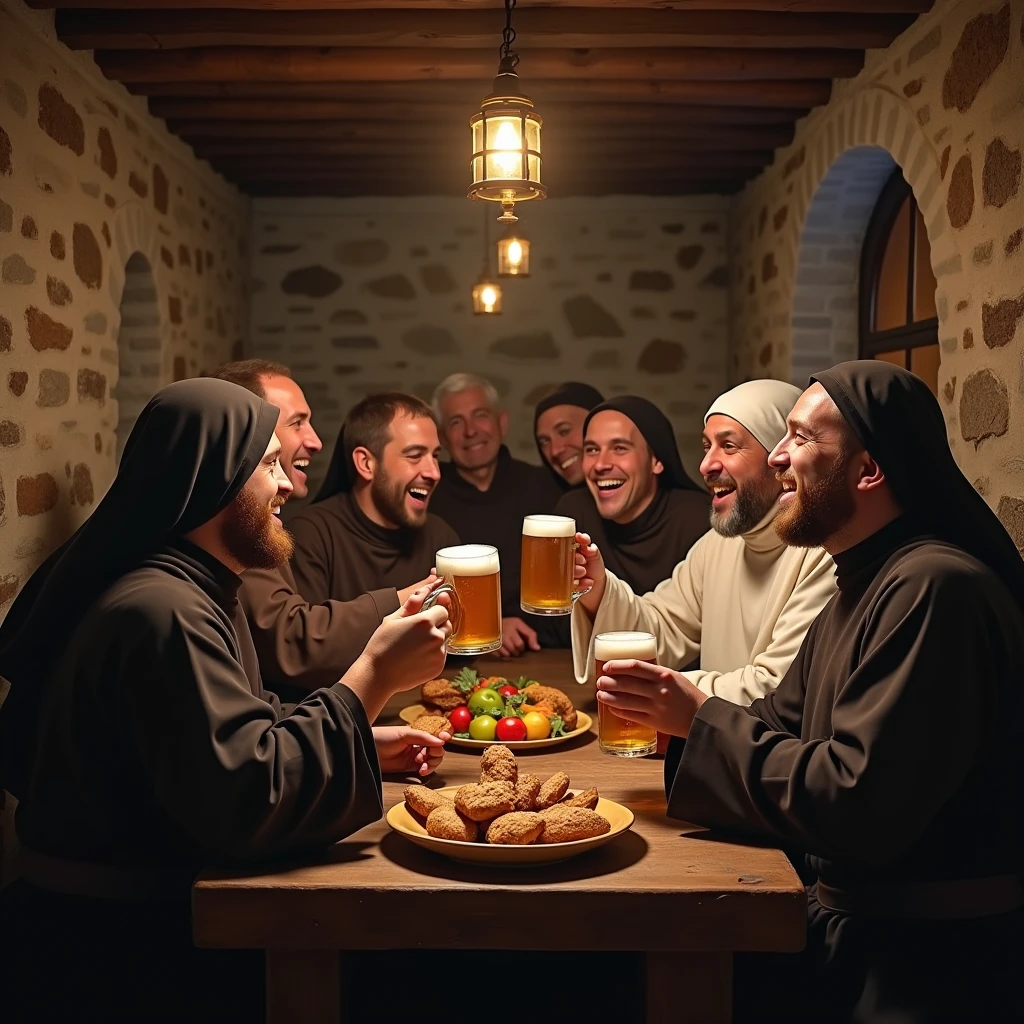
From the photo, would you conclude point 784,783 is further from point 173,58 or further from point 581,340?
point 581,340

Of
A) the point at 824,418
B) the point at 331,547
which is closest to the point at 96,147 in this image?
the point at 331,547

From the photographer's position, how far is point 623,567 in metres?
4.52

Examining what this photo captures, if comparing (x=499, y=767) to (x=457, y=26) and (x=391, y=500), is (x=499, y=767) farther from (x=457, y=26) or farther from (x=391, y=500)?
(x=457, y=26)

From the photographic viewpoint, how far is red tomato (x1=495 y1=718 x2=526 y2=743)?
255 centimetres

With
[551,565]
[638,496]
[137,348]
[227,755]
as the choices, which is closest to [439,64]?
[638,496]

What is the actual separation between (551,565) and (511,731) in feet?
1.32

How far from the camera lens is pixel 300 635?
3053 millimetres

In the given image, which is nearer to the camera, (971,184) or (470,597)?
(470,597)

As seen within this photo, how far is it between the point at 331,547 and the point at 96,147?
192 cm

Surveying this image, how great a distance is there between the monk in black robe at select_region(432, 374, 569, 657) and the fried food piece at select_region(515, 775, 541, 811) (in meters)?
3.30

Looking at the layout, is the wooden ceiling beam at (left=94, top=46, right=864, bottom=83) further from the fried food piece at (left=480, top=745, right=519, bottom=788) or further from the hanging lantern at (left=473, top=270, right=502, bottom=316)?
the fried food piece at (left=480, top=745, right=519, bottom=788)

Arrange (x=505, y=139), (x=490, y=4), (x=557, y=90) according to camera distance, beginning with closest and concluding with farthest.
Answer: (x=505, y=139), (x=490, y=4), (x=557, y=90)

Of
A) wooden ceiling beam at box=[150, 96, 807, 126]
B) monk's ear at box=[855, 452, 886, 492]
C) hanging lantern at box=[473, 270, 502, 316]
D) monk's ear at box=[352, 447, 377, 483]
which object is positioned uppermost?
wooden ceiling beam at box=[150, 96, 807, 126]

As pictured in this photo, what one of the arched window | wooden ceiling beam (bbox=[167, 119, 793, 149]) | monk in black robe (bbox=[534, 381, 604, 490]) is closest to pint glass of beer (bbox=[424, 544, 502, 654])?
the arched window
